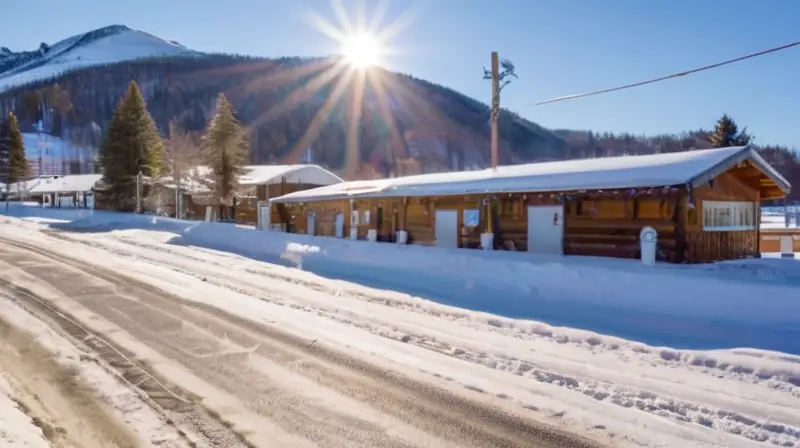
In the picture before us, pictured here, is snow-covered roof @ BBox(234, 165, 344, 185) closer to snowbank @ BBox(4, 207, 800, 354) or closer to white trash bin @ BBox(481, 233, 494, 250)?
snowbank @ BBox(4, 207, 800, 354)

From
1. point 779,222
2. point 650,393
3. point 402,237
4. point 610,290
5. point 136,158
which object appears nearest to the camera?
point 650,393

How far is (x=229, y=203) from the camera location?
42.9 m

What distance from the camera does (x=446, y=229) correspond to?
21500 mm

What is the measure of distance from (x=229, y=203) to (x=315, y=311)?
116ft

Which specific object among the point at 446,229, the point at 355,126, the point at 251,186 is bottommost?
the point at 446,229

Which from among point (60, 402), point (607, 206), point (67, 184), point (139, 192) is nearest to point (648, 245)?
point (607, 206)

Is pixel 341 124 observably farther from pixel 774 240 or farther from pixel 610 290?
pixel 610 290

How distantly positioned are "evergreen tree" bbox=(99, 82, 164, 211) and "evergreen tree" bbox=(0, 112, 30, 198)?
81.3 feet

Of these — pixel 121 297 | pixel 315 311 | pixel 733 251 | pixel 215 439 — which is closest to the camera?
pixel 215 439

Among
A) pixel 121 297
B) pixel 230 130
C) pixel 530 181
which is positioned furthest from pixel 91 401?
pixel 230 130

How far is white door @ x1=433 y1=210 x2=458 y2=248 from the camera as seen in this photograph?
21125mm

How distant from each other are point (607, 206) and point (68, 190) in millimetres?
64459

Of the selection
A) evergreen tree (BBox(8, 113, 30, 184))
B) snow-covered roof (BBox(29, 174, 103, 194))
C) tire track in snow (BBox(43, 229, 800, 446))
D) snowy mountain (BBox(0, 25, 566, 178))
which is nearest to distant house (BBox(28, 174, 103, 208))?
snow-covered roof (BBox(29, 174, 103, 194))

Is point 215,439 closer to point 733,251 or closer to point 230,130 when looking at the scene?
point 733,251
